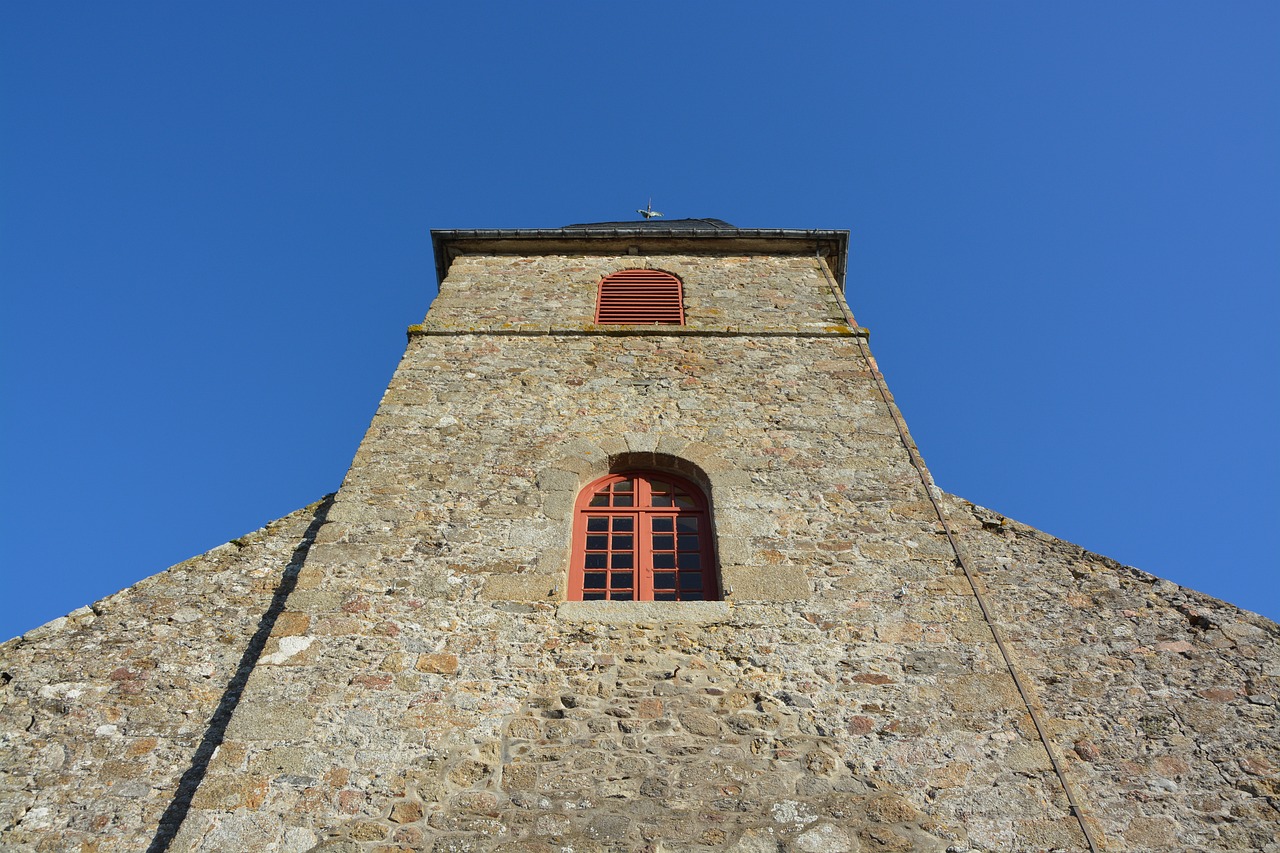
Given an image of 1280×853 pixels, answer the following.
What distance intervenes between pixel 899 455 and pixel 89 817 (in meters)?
5.85

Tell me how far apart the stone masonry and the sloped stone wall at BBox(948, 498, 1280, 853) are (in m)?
0.02

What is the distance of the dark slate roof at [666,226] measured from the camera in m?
11.9

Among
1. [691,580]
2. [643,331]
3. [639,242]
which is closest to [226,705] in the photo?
[691,580]

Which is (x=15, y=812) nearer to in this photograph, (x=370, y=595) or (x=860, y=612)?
(x=370, y=595)

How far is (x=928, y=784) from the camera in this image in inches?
198

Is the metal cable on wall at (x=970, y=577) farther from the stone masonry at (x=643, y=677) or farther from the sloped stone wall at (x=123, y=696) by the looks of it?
the sloped stone wall at (x=123, y=696)

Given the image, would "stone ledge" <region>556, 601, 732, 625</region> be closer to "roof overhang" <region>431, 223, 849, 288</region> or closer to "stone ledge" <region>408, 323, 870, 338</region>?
"stone ledge" <region>408, 323, 870, 338</region>

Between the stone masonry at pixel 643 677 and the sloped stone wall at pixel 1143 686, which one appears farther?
the sloped stone wall at pixel 1143 686

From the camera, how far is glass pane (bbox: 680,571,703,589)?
6.69 m

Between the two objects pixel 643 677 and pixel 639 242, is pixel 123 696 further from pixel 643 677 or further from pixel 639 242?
pixel 639 242

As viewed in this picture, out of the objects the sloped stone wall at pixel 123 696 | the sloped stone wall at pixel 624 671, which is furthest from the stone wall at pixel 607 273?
the sloped stone wall at pixel 123 696

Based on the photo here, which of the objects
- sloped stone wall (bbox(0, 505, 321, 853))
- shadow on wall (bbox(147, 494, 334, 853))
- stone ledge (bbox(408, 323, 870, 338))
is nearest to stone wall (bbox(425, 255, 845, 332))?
stone ledge (bbox(408, 323, 870, 338))

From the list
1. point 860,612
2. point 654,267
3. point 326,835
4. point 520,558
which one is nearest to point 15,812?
point 326,835

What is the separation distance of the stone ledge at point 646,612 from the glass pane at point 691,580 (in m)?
0.46
